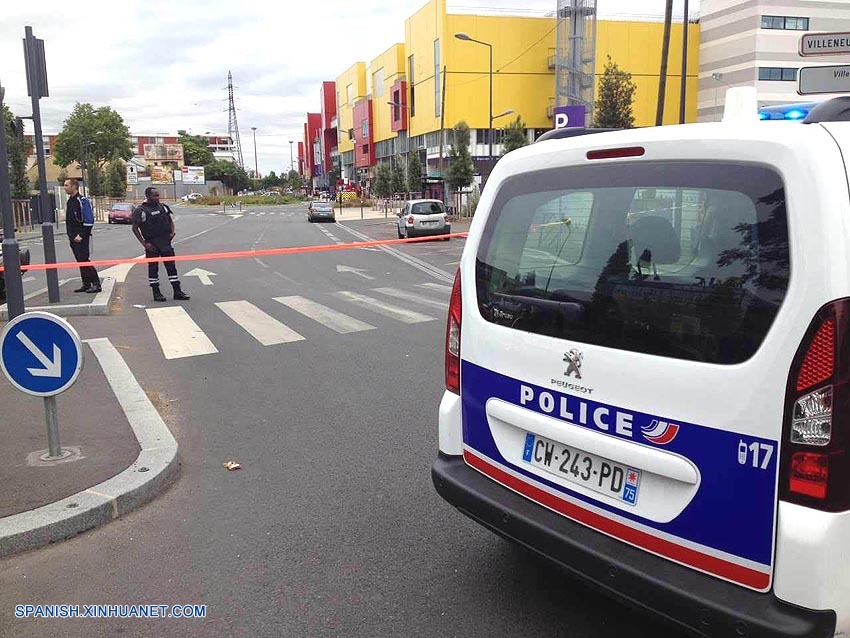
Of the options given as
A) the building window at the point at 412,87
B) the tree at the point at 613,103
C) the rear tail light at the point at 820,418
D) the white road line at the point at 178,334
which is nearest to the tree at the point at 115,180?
the building window at the point at 412,87

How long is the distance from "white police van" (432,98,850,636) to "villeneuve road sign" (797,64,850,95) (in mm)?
3862

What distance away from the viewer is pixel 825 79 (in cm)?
573

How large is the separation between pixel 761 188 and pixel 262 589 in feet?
8.80

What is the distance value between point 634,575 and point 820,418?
820mm

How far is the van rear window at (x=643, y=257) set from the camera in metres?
2.25

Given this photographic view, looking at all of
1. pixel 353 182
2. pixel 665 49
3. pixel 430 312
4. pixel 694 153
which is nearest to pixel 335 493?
pixel 694 153

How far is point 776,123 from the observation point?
2.27 m

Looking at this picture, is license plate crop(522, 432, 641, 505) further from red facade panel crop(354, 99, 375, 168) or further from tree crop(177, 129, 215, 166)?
tree crop(177, 129, 215, 166)

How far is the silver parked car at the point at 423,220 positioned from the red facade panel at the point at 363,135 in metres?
63.0

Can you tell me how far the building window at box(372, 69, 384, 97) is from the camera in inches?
3322

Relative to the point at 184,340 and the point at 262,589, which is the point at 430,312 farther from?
the point at 262,589

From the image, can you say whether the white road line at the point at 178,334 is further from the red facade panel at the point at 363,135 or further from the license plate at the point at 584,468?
the red facade panel at the point at 363,135

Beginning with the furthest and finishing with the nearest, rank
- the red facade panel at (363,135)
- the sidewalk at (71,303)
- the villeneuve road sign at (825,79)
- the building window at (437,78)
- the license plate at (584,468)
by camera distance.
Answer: the red facade panel at (363,135)
the building window at (437,78)
the sidewalk at (71,303)
the villeneuve road sign at (825,79)
the license plate at (584,468)

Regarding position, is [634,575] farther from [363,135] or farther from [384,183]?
[363,135]
